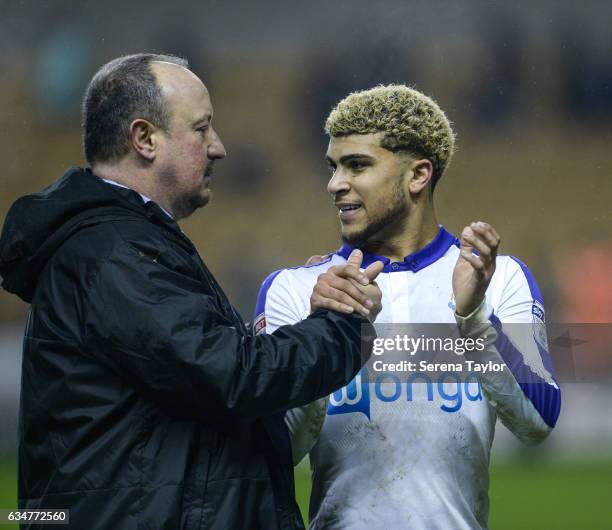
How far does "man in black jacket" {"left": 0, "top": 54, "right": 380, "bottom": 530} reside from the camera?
1.70 meters

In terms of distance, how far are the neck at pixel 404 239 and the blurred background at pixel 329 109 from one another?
5.33 meters

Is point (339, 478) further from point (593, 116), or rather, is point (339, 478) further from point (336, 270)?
point (593, 116)

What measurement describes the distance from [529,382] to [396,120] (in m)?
0.67

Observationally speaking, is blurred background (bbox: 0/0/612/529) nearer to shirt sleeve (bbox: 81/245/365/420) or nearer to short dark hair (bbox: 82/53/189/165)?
short dark hair (bbox: 82/53/189/165)

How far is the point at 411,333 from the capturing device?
2307 millimetres

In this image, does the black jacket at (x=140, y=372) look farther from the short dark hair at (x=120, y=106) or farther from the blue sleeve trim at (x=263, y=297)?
the blue sleeve trim at (x=263, y=297)

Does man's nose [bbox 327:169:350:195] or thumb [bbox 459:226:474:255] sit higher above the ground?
man's nose [bbox 327:169:350:195]

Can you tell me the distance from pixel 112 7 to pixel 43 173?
358 cm

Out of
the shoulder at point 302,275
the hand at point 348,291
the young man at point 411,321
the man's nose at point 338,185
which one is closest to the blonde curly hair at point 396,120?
the young man at point 411,321

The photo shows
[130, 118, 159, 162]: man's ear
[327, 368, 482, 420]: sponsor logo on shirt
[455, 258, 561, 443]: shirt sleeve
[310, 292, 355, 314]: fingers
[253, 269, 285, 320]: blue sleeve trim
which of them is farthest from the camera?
[253, 269, 285, 320]: blue sleeve trim

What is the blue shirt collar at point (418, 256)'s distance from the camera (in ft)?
7.70

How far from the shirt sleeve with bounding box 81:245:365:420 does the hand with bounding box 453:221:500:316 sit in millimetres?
369

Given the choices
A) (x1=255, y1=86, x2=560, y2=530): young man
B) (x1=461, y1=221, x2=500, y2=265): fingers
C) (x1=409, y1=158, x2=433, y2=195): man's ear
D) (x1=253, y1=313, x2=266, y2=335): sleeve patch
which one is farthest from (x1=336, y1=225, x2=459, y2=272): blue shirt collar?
(x1=461, y1=221, x2=500, y2=265): fingers

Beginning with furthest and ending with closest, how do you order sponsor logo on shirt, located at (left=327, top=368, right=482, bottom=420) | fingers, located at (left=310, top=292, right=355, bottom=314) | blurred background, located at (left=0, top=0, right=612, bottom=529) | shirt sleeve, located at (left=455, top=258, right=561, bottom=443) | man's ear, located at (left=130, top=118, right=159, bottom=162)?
blurred background, located at (left=0, top=0, right=612, bottom=529)
sponsor logo on shirt, located at (left=327, top=368, right=482, bottom=420)
shirt sleeve, located at (left=455, top=258, right=561, bottom=443)
man's ear, located at (left=130, top=118, right=159, bottom=162)
fingers, located at (left=310, top=292, right=355, bottom=314)
